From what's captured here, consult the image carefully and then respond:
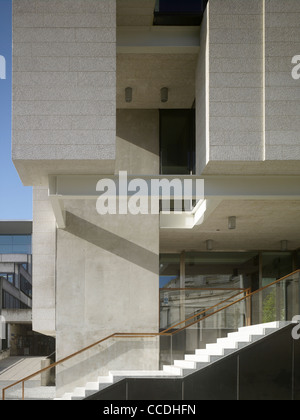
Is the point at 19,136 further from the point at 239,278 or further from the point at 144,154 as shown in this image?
the point at 239,278

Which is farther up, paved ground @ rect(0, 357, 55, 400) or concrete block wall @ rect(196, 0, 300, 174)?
concrete block wall @ rect(196, 0, 300, 174)

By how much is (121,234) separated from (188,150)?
118 inches

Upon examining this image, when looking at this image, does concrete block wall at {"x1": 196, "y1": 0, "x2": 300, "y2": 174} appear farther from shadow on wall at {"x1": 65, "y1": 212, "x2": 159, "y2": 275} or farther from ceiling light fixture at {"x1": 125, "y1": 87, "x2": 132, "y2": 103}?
shadow on wall at {"x1": 65, "y1": 212, "x2": 159, "y2": 275}

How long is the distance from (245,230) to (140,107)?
462 cm

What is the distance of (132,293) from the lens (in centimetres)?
1614

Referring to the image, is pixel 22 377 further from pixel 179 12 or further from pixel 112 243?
pixel 179 12

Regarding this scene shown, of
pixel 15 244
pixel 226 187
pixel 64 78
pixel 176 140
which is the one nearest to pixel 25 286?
pixel 15 244

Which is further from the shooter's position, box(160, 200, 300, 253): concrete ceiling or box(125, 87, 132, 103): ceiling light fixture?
box(125, 87, 132, 103): ceiling light fixture

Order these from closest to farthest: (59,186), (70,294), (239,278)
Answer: (59,186), (70,294), (239,278)

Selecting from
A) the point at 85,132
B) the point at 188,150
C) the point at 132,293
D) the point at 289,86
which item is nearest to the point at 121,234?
the point at 132,293

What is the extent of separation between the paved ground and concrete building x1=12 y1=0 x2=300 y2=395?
142 centimetres

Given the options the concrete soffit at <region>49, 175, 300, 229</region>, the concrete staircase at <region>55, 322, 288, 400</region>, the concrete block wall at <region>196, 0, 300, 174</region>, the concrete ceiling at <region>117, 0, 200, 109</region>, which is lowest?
the concrete staircase at <region>55, 322, 288, 400</region>

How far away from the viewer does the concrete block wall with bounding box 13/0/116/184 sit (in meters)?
12.0

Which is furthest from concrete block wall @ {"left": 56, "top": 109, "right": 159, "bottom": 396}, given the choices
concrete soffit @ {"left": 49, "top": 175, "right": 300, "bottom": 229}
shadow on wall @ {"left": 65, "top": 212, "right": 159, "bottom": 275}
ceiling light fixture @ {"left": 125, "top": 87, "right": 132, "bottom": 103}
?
concrete soffit @ {"left": 49, "top": 175, "right": 300, "bottom": 229}
